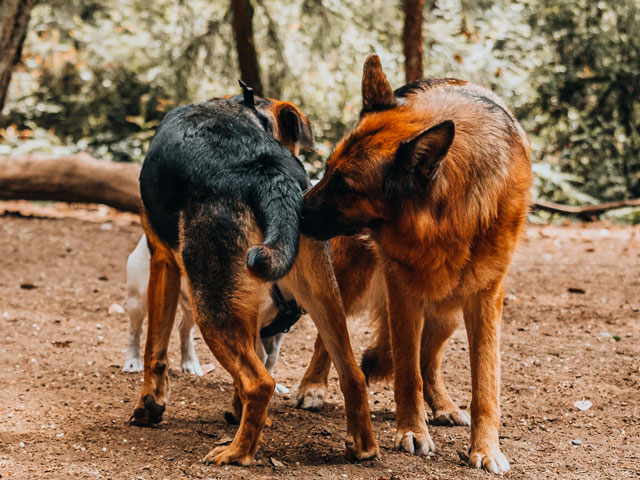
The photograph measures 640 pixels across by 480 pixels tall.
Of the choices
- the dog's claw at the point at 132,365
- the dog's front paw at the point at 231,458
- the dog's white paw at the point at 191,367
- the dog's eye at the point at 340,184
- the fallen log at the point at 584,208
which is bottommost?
the fallen log at the point at 584,208

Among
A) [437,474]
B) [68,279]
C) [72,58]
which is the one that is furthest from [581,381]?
[72,58]

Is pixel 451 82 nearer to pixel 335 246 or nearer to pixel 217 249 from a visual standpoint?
pixel 335 246

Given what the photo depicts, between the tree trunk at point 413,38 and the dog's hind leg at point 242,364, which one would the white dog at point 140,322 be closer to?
the dog's hind leg at point 242,364

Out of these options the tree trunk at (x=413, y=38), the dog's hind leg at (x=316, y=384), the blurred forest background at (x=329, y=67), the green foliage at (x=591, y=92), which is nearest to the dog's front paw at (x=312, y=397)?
the dog's hind leg at (x=316, y=384)

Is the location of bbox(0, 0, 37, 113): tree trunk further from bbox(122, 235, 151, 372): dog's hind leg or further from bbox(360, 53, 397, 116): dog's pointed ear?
bbox(360, 53, 397, 116): dog's pointed ear

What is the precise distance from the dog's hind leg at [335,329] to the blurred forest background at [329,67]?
827 cm

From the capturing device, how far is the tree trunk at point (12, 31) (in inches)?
332

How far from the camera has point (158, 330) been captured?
382 cm

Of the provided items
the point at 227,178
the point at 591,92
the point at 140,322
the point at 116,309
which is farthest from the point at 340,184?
the point at 591,92

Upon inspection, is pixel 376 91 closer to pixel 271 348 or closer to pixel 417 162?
pixel 417 162

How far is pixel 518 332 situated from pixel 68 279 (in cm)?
471

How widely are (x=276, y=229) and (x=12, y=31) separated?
7.02 meters

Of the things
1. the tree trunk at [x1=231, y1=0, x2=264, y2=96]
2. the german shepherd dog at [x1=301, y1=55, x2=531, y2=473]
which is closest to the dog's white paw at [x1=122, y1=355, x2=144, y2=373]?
the german shepherd dog at [x1=301, y1=55, x2=531, y2=473]

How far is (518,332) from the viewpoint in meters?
6.17
